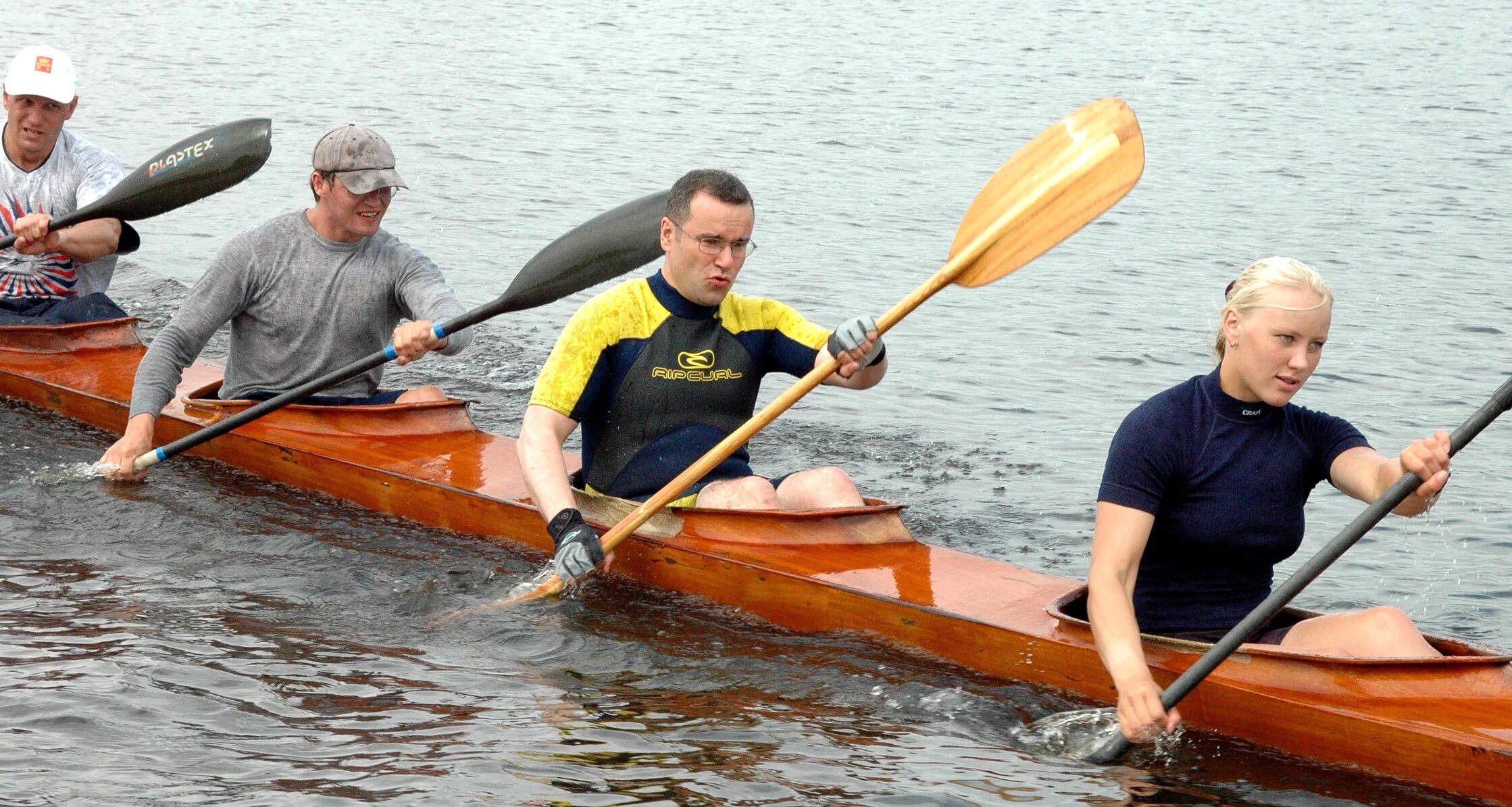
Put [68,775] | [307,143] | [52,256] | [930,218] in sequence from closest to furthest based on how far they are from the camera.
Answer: [68,775] < [52,256] < [930,218] < [307,143]

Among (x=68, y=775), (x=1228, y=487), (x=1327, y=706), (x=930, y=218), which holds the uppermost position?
(x=930, y=218)

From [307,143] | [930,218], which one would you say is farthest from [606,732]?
[307,143]

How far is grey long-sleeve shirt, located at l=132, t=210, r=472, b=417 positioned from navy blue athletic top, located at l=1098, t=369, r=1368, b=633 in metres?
3.04

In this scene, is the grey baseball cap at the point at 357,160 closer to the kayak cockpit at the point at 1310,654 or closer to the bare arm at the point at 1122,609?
the kayak cockpit at the point at 1310,654

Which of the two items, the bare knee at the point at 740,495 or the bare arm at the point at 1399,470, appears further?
the bare knee at the point at 740,495

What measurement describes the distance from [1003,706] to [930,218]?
1001 centimetres

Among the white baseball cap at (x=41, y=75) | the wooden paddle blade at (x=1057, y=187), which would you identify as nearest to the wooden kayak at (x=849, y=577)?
the wooden paddle blade at (x=1057, y=187)

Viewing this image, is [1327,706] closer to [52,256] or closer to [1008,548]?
[1008,548]

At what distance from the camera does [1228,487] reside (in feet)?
13.6

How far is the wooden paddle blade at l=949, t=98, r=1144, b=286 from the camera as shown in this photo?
16.6 ft

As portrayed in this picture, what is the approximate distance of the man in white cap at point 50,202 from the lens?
282 inches

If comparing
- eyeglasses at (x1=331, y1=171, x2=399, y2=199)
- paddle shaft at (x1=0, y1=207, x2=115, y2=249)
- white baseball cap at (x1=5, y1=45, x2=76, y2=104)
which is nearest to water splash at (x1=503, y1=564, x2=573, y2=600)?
eyeglasses at (x1=331, y1=171, x2=399, y2=199)

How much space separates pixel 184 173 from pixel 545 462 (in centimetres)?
300

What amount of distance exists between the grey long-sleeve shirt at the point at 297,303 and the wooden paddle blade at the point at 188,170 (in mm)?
894
